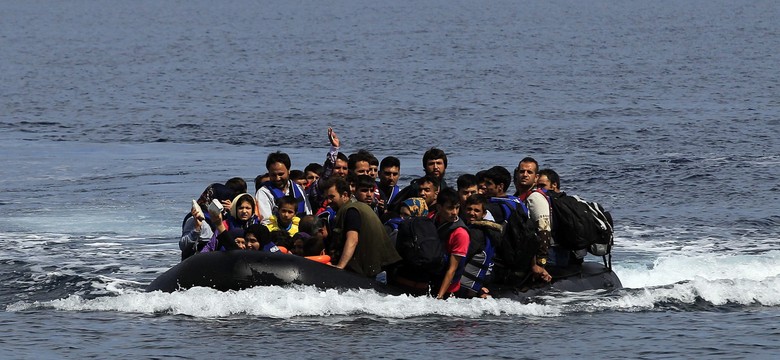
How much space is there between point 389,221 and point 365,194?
52cm

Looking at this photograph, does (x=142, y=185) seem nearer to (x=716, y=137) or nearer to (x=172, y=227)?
(x=172, y=227)

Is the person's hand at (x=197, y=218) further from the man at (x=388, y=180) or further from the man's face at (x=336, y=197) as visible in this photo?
the man at (x=388, y=180)

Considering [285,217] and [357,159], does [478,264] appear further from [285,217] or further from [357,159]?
[285,217]

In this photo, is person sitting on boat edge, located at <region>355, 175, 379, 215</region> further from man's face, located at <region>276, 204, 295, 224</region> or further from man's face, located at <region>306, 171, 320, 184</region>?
man's face, located at <region>306, 171, 320, 184</region>

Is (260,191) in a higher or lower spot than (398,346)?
higher

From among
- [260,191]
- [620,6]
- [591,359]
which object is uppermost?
[620,6]

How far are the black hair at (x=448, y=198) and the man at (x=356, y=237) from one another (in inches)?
28.4

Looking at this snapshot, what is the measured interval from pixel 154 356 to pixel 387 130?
2427 cm

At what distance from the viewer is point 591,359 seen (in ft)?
45.0

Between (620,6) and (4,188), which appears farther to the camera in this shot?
(620,6)

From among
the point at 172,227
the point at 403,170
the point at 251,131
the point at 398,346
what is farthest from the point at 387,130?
the point at 398,346

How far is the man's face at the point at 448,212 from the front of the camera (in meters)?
14.3

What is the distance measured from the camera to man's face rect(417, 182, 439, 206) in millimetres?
15031

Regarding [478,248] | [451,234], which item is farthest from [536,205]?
[451,234]
